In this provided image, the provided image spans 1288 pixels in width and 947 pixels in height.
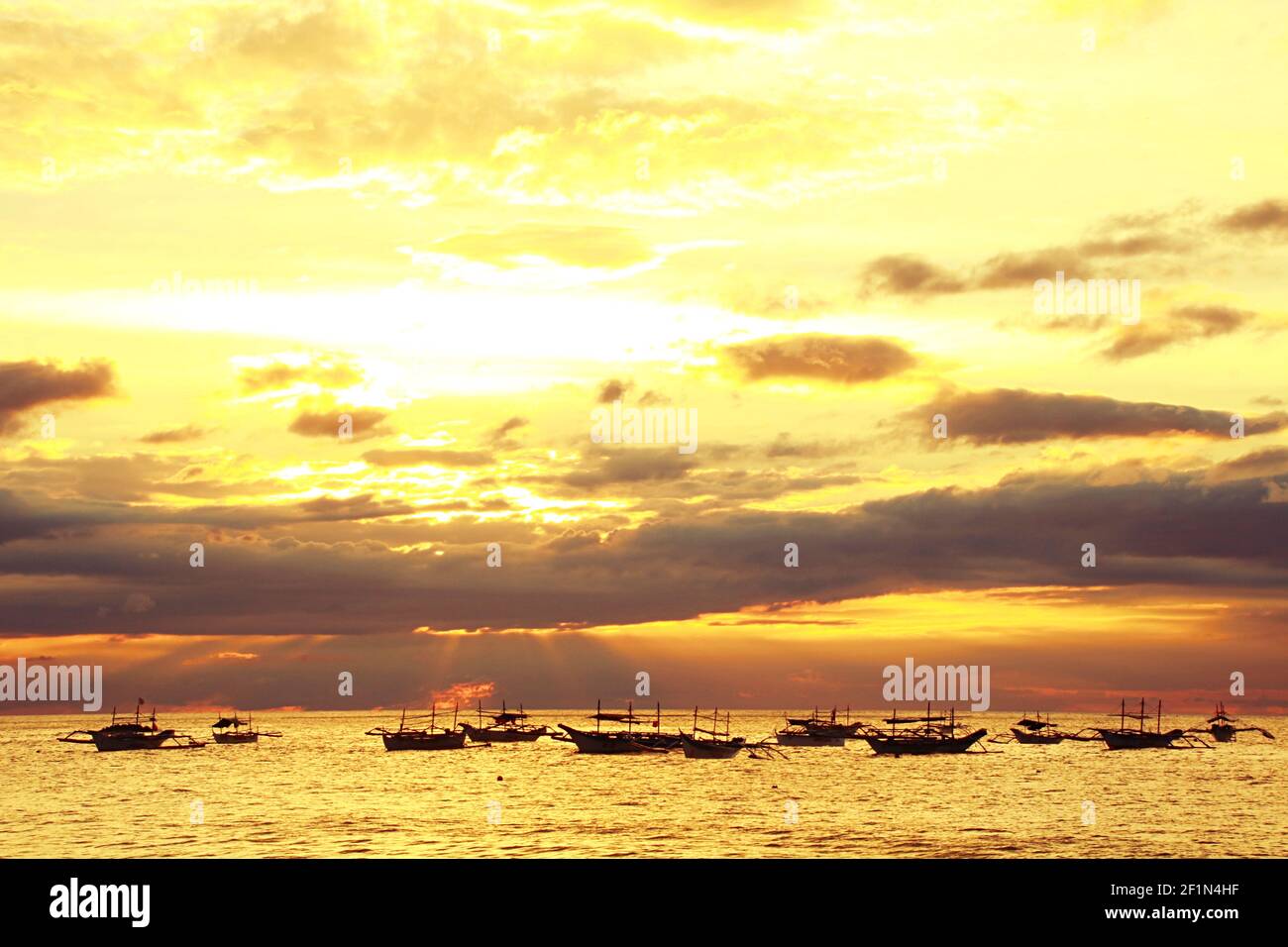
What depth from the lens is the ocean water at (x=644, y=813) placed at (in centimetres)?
8825

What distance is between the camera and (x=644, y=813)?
374 feet

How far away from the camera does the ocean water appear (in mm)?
88250
